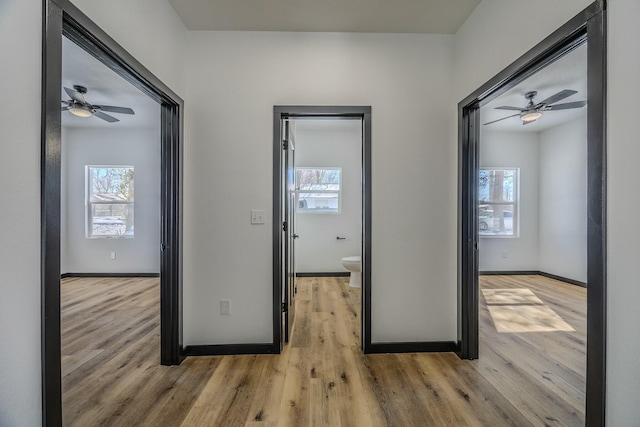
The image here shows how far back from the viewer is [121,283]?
198 inches

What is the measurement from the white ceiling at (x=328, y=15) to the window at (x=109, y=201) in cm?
415

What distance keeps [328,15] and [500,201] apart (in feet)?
16.0

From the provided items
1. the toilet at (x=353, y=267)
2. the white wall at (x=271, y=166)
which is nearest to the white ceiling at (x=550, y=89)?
the white wall at (x=271, y=166)

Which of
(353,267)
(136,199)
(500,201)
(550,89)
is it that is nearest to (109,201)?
(136,199)

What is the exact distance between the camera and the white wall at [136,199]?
5410 millimetres

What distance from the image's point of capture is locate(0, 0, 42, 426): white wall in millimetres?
1011

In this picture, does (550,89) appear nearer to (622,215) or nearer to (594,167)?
(594,167)

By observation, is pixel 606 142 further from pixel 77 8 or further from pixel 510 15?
pixel 77 8

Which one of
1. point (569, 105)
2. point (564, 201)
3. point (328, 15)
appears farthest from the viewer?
point (564, 201)

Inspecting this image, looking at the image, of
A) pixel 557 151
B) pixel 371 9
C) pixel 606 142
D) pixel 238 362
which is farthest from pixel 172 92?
pixel 557 151

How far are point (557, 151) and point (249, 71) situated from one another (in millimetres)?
5314

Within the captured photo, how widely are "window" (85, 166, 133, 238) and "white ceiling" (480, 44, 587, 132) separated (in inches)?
239

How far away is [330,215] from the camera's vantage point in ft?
17.8

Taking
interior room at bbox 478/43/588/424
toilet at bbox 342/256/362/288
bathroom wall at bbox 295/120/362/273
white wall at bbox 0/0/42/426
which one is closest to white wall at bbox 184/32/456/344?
interior room at bbox 478/43/588/424
